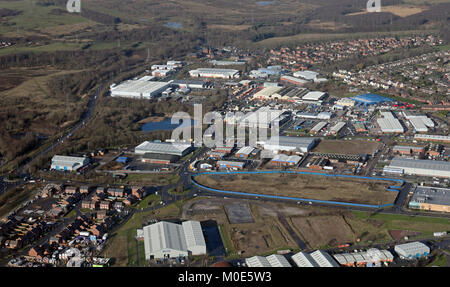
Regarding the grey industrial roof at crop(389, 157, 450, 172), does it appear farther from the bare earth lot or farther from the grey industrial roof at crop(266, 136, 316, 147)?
the grey industrial roof at crop(266, 136, 316, 147)

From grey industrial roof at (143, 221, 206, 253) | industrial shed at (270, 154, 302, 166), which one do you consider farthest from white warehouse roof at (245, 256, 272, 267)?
industrial shed at (270, 154, 302, 166)

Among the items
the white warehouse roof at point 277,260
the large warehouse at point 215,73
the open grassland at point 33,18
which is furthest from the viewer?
the open grassland at point 33,18

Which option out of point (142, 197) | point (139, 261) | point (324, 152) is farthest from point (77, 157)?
point (324, 152)

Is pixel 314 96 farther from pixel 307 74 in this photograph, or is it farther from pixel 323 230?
pixel 323 230

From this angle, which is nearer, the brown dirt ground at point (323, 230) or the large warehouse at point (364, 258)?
the large warehouse at point (364, 258)

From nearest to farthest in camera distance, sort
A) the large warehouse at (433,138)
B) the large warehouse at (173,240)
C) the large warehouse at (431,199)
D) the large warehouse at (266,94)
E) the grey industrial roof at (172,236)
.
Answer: the large warehouse at (173,240) < the grey industrial roof at (172,236) < the large warehouse at (431,199) < the large warehouse at (433,138) < the large warehouse at (266,94)

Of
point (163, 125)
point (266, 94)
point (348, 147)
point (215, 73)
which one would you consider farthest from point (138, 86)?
point (348, 147)

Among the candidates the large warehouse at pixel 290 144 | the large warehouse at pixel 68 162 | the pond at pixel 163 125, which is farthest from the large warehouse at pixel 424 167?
the large warehouse at pixel 68 162

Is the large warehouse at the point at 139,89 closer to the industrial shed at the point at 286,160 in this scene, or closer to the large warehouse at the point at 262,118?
the large warehouse at the point at 262,118
